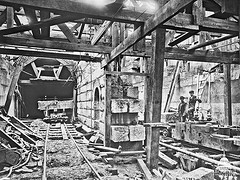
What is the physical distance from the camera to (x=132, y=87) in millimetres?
7582

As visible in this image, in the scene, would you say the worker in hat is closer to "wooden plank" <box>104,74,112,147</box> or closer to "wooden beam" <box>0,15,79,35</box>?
"wooden plank" <box>104,74,112,147</box>

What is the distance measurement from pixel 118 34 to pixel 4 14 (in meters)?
2.81

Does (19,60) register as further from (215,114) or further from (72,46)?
(215,114)

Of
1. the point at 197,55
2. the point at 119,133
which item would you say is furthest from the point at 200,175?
the point at 197,55

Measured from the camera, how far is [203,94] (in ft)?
38.6

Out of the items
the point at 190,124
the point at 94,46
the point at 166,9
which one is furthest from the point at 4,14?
the point at 190,124

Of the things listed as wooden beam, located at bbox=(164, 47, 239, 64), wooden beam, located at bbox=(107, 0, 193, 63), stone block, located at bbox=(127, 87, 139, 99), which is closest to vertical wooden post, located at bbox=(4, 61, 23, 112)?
stone block, located at bbox=(127, 87, 139, 99)

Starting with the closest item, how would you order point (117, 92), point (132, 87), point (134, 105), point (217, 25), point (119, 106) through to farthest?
point (217, 25)
point (119, 106)
point (134, 105)
point (117, 92)
point (132, 87)

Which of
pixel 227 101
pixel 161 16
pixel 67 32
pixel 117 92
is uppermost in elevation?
pixel 67 32

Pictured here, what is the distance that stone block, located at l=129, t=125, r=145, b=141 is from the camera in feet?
23.4

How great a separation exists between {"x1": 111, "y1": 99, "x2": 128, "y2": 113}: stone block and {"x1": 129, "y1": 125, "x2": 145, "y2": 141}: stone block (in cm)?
58

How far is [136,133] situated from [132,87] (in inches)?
57.0

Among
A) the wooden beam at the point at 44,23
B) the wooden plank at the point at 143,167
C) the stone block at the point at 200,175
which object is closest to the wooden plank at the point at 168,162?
the wooden plank at the point at 143,167

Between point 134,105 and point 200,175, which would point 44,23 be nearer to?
point 200,175
